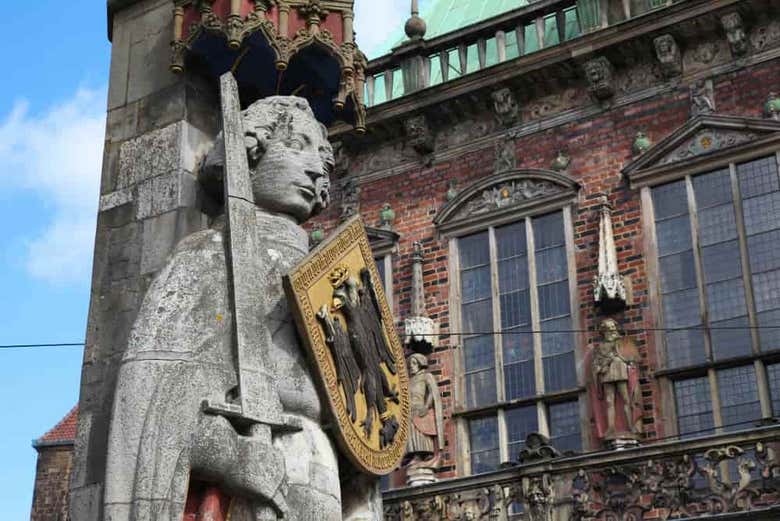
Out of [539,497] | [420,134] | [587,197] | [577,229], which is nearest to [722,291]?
[577,229]

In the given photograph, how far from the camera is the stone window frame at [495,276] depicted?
14.3 m

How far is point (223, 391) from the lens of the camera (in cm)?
485

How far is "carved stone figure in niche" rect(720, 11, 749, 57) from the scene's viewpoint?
14.4 m

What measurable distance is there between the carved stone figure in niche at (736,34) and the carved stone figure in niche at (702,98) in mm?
458

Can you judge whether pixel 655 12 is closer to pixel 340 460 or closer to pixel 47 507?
pixel 340 460

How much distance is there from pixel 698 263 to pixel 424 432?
3583 mm

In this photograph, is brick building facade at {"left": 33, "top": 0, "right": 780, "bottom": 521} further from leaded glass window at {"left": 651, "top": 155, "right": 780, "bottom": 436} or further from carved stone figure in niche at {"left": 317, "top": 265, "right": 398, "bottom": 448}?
carved stone figure in niche at {"left": 317, "top": 265, "right": 398, "bottom": 448}

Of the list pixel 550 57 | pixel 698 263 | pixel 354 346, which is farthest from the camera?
pixel 550 57

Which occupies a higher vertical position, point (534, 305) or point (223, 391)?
point (534, 305)

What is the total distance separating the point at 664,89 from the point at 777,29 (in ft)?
4.55

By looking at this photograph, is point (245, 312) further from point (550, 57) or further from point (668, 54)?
point (550, 57)

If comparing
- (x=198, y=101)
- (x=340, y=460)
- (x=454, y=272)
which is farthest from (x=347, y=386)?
(x=454, y=272)

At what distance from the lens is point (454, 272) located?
51.1 feet

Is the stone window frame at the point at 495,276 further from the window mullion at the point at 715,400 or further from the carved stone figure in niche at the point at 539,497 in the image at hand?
the carved stone figure in niche at the point at 539,497
